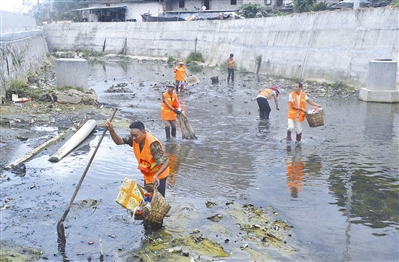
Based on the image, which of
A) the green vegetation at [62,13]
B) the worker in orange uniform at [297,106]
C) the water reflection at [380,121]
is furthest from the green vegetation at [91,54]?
the worker in orange uniform at [297,106]

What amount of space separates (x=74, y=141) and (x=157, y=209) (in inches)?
216

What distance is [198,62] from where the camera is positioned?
40969 mm

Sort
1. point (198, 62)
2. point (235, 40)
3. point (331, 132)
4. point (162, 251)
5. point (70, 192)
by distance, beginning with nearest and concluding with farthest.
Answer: point (162, 251) → point (70, 192) → point (331, 132) → point (235, 40) → point (198, 62)

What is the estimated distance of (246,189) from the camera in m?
8.95

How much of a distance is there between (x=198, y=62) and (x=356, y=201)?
3347cm

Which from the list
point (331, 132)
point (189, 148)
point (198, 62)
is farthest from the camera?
point (198, 62)

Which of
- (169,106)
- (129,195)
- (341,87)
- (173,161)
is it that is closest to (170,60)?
(341,87)

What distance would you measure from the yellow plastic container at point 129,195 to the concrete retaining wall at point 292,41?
52.1 ft

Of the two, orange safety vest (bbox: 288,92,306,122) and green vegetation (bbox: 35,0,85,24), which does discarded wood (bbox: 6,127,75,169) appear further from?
green vegetation (bbox: 35,0,85,24)

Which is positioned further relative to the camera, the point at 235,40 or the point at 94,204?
the point at 235,40

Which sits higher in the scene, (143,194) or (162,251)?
(143,194)

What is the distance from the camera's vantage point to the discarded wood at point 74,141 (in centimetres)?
1042

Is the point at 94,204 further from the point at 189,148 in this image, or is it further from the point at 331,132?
the point at 331,132

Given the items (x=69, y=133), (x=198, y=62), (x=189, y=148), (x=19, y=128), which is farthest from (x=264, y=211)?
(x=198, y=62)
